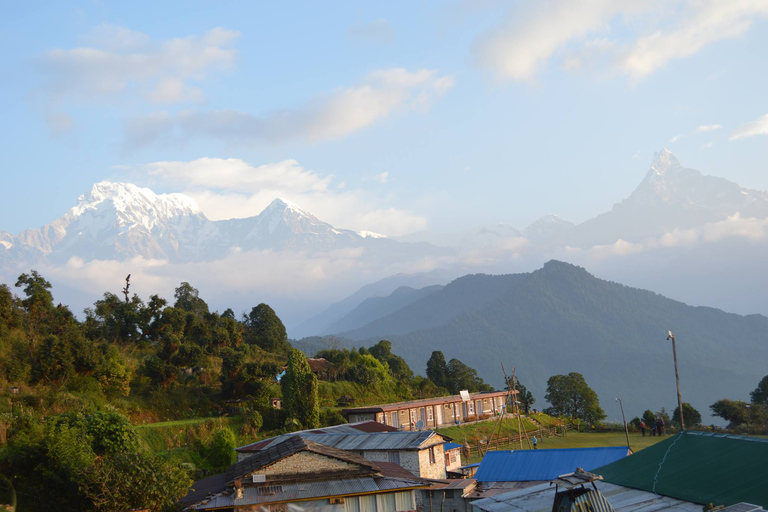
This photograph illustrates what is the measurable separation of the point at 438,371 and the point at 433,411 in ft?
80.9

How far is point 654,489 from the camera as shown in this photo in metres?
15.8

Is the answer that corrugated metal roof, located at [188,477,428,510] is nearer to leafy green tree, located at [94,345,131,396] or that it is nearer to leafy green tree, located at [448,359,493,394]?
leafy green tree, located at [94,345,131,396]

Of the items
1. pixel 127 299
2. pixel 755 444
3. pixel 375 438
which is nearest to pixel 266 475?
pixel 375 438

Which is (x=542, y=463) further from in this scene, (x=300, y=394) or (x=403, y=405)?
(x=403, y=405)

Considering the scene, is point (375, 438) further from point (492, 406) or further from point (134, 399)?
point (492, 406)

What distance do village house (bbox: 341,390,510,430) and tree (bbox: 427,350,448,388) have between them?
14571 millimetres

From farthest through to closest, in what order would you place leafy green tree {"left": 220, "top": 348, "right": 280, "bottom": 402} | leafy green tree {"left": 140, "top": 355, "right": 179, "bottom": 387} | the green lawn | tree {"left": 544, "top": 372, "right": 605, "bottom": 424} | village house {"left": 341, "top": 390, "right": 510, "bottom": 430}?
tree {"left": 544, "top": 372, "right": 605, "bottom": 424}, village house {"left": 341, "top": 390, "right": 510, "bottom": 430}, the green lawn, leafy green tree {"left": 220, "top": 348, "right": 280, "bottom": 402}, leafy green tree {"left": 140, "top": 355, "right": 179, "bottom": 387}

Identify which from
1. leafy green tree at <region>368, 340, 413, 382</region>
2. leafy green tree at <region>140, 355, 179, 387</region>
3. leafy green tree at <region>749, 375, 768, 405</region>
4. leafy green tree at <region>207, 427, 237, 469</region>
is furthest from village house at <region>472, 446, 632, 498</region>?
leafy green tree at <region>749, 375, 768, 405</region>

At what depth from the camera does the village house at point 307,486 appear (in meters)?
21.2

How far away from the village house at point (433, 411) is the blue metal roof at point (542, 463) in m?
16.9

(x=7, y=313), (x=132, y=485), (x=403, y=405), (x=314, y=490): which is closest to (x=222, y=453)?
(x=132, y=485)

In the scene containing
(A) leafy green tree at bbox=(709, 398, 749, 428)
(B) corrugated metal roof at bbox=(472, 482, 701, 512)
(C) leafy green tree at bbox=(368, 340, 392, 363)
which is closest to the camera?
(B) corrugated metal roof at bbox=(472, 482, 701, 512)

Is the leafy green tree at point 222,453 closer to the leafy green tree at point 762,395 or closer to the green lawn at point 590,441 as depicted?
the green lawn at point 590,441

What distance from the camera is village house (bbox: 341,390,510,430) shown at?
46.1 meters
